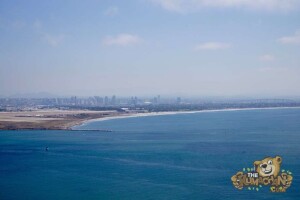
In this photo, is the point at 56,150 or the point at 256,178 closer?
the point at 256,178

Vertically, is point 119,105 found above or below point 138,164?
above

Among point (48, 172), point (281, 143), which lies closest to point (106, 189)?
point (48, 172)

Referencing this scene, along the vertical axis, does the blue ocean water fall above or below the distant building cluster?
below

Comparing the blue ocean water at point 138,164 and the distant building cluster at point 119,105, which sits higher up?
the distant building cluster at point 119,105

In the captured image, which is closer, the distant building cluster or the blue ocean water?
the blue ocean water

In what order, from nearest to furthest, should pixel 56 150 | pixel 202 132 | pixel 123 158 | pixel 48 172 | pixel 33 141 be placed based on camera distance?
pixel 48 172, pixel 123 158, pixel 56 150, pixel 33 141, pixel 202 132

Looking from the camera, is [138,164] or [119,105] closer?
[138,164]

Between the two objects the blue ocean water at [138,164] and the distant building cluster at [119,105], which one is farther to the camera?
the distant building cluster at [119,105]

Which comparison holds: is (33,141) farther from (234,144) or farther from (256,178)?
(256,178)
